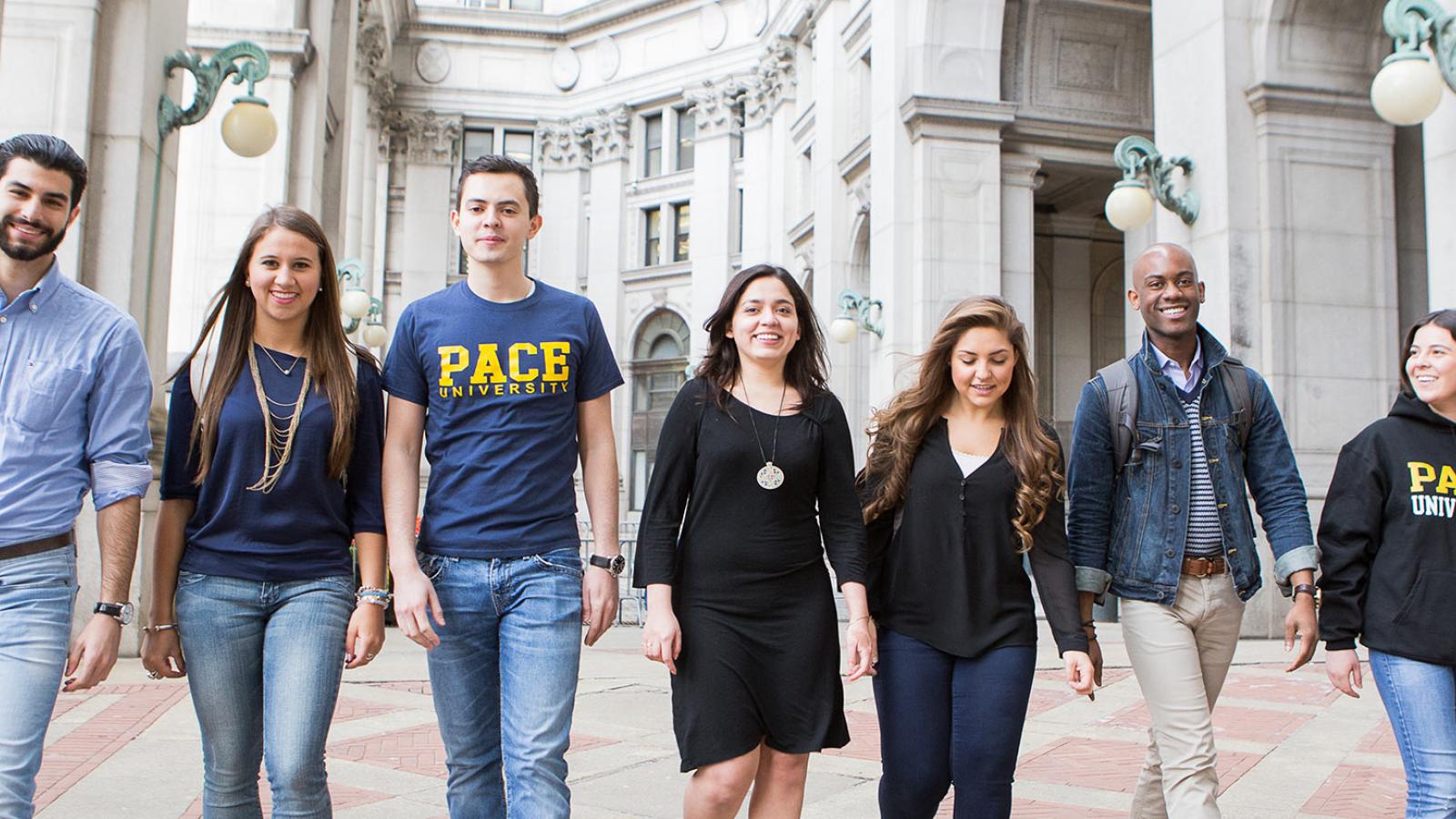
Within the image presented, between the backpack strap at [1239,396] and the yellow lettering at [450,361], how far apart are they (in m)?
2.87

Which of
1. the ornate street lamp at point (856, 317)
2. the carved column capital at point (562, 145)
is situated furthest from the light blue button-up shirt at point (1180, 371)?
the carved column capital at point (562, 145)

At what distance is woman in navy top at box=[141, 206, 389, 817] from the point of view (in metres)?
3.61

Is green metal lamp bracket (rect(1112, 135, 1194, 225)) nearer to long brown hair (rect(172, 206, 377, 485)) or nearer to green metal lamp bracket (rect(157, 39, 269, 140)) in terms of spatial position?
green metal lamp bracket (rect(157, 39, 269, 140))

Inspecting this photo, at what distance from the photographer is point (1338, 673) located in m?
4.39

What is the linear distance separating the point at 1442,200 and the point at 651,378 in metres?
33.3

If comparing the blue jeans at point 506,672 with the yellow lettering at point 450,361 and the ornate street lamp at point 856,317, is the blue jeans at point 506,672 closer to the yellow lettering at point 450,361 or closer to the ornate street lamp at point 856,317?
the yellow lettering at point 450,361

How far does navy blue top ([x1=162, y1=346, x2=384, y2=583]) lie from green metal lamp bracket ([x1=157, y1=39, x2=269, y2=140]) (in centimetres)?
866

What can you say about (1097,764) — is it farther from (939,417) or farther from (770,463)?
(770,463)

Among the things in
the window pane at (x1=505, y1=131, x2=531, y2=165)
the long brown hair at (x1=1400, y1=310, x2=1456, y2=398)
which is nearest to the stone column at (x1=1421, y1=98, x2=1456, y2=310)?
the long brown hair at (x1=1400, y1=310, x2=1456, y2=398)

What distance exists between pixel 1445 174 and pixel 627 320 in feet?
110

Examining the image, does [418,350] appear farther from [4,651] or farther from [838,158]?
[838,158]

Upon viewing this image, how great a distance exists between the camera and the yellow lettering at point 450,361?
3.95m

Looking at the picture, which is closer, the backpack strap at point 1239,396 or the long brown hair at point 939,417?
the long brown hair at point 939,417

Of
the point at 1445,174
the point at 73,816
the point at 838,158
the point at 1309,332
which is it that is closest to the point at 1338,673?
the point at 73,816
